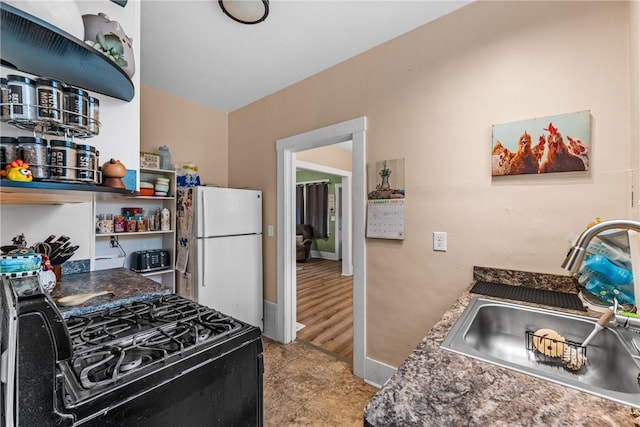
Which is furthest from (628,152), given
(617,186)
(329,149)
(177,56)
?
(329,149)

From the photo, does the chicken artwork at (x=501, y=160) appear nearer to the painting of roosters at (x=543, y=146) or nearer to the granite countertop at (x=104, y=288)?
the painting of roosters at (x=543, y=146)

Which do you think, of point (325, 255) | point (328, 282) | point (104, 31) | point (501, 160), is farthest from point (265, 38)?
point (325, 255)

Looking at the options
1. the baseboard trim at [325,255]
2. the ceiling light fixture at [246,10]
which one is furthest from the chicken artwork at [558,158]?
the baseboard trim at [325,255]

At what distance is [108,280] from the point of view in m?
1.52

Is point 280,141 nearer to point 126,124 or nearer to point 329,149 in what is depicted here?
point 126,124

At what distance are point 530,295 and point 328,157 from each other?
157 inches

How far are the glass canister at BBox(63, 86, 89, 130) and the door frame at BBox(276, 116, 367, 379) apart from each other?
5.26ft

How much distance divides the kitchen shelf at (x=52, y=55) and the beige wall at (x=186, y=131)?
154cm

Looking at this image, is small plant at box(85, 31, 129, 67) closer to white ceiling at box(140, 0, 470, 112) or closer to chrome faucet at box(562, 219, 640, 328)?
white ceiling at box(140, 0, 470, 112)

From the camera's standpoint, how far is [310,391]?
6.43ft

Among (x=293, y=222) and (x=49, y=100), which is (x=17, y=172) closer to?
(x=49, y=100)

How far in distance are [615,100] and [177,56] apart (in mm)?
2798

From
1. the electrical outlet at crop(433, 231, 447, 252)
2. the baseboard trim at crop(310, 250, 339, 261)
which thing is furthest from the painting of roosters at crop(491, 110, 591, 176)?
the baseboard trim at crop(310, 250, 339, 261)

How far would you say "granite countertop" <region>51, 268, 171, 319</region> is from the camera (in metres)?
1.15
